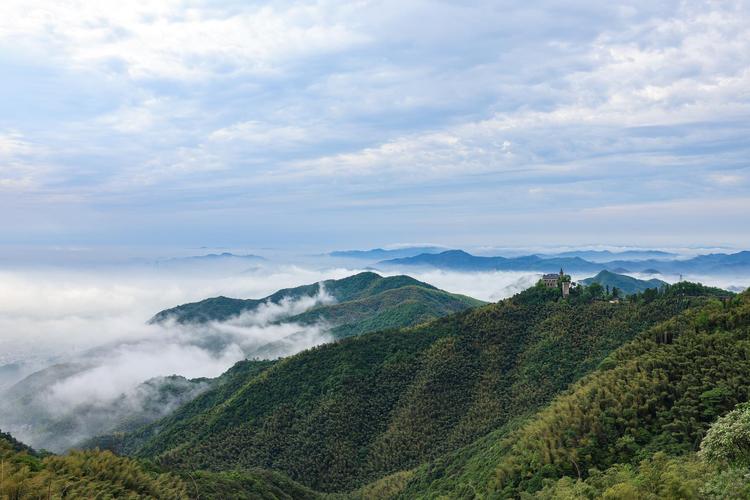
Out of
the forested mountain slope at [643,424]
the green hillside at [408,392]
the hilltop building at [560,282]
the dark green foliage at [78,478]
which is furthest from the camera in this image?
the hilltop building at [560,282]

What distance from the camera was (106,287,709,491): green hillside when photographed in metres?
96.0

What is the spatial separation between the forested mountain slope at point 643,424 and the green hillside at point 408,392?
2984cm

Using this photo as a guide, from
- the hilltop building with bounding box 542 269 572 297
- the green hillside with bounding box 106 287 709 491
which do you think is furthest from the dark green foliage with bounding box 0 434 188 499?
the hilltop building with bounding box 542 269 572 297

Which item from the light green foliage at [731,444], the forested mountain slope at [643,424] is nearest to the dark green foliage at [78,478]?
the forested mountain slope at [643,424]

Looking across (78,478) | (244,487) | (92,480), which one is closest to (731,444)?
(92,480)

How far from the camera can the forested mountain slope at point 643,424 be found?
3619 centimetres

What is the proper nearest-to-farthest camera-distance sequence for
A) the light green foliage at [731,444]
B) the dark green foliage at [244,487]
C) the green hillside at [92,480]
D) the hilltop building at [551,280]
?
the light green foliage at [731,444], the green hillside at [92,480], the dark green foliage at [244,487], the hilltop building at [551,280]

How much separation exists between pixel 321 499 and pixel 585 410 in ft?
169

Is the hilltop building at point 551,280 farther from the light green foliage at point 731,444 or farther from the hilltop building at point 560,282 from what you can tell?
the light green foliage at point 731,444

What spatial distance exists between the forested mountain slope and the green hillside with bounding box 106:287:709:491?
97.9 ft

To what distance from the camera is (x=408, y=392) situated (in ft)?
372

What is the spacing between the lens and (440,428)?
9812 centimetres

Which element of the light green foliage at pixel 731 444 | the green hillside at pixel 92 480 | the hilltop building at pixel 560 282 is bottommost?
the green hillside at pixel 92 480

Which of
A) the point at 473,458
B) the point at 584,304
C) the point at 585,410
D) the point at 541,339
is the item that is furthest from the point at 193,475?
the point at 584,304
